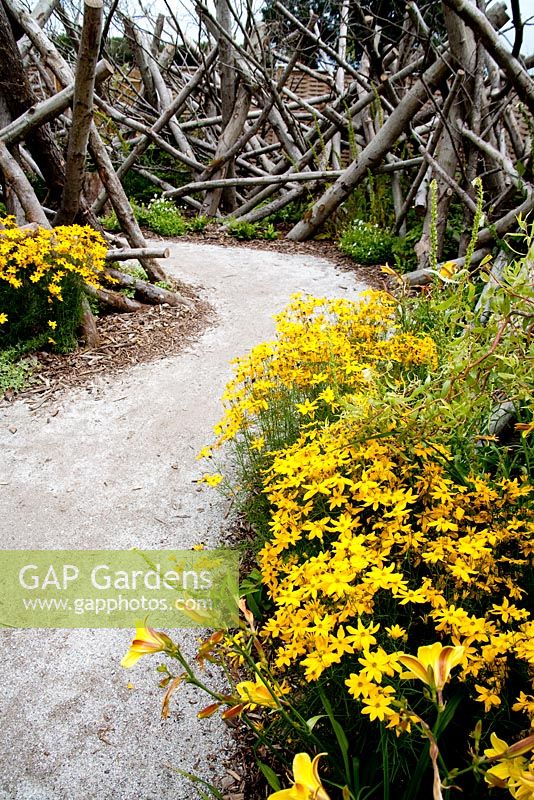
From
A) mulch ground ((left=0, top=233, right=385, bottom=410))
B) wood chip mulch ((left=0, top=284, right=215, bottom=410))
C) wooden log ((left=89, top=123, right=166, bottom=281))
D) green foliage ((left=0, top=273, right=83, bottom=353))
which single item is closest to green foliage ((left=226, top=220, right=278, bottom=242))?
mulch ground ((left=0, top=233, right=385, bottom=410))

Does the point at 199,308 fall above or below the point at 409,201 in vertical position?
below

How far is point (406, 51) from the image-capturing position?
729 cm

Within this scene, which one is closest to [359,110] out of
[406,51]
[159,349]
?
[406,51]

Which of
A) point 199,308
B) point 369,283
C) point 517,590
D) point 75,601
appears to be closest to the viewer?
point 517,590

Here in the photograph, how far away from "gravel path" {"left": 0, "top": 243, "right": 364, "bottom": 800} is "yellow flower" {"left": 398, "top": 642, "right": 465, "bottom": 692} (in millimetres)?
1133

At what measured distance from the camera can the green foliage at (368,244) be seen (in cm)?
621

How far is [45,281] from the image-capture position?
392 centimetres

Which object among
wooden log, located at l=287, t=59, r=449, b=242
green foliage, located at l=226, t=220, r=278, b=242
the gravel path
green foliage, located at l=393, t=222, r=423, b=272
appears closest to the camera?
the gravel path

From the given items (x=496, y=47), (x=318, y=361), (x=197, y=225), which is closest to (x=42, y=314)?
(x=318, y=361)

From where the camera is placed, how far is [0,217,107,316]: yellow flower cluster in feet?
12.4

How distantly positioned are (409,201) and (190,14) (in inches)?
202

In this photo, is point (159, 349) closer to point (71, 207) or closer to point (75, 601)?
point (71, 207)

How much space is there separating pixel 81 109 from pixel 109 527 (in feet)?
10.1

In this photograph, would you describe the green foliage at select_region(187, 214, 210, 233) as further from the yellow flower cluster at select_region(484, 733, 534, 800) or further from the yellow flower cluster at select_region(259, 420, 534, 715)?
the yellow flower cluster at select_region(484, 733, 534, 800)
